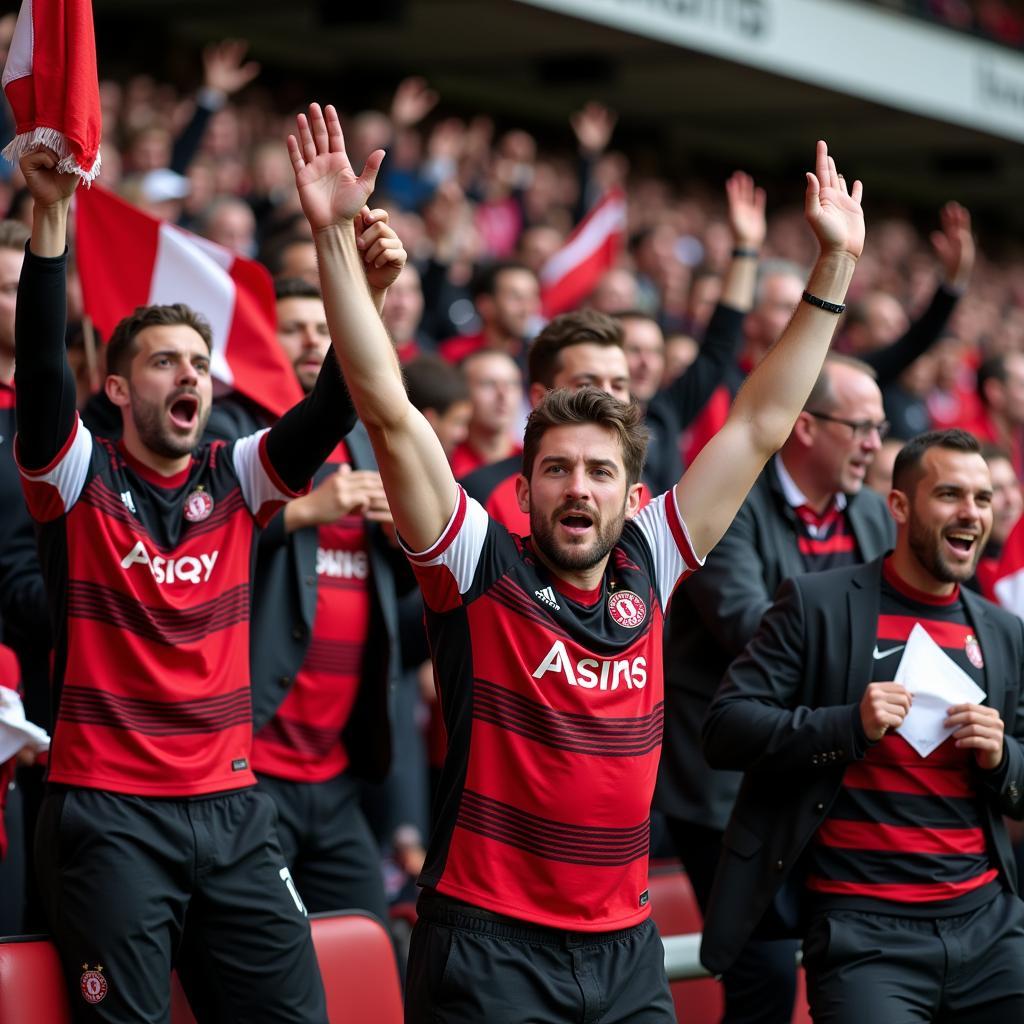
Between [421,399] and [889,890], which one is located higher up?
[421,399]

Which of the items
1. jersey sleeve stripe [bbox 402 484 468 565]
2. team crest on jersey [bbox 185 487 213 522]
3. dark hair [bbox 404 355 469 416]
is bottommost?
jersey sleeve stripe [bbox 402 484 468 565]

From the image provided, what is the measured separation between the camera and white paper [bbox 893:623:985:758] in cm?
404

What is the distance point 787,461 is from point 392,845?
230 centimetres

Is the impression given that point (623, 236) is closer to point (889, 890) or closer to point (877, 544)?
point (877, 544)

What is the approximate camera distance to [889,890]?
401 centimetres

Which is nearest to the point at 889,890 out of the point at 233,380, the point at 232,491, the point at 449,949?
the point at 449,949

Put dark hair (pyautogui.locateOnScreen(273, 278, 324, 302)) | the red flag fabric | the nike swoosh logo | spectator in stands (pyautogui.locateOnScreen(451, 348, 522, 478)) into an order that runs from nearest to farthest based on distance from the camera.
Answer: the nike swoosh logo < dark hair (pyautogui.locateOnScreen(273, 278, 324, 302)) < the red flag fabric < spectator in stands (pyautogui.locateOnScreen(451, 348, 522, 478))

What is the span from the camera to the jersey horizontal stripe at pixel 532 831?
3.33m

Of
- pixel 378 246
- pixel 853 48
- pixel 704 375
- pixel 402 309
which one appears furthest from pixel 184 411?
pixel 853 48

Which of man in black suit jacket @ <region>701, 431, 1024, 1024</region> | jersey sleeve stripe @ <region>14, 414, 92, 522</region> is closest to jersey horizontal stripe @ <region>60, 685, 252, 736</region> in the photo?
jersey sleeve stripe @ <region>14, 414, 92, 522</region>

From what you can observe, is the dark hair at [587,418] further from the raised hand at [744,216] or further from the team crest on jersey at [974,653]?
the raised hand at [744,216]

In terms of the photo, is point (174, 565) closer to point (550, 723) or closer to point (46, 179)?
point (46, 179)

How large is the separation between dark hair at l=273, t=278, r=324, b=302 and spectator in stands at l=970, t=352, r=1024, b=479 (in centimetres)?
410

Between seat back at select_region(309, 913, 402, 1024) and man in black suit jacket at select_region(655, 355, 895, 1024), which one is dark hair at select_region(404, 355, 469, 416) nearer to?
man in black suit jacket at select_region(655, 355, 895, 1024)
